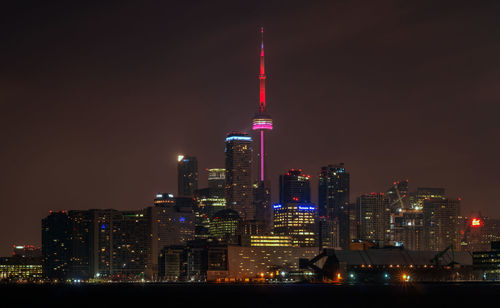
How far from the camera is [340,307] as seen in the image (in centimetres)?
19975

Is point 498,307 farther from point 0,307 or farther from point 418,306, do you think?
point 0,307

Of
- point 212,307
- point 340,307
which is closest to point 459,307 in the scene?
point 340,307

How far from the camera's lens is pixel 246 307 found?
19825 centimetres

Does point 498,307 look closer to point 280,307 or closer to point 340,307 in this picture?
point 340,307

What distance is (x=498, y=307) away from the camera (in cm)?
19375

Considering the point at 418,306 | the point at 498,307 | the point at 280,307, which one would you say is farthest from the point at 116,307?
the point at 498,307

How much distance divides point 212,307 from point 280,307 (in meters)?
15.8

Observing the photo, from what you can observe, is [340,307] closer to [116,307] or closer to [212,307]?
[212,307]

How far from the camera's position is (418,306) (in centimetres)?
19712

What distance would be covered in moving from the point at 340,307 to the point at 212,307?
3020cm

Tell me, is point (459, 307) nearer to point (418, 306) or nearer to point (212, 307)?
point (418, 306)

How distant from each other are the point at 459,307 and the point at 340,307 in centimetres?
2764

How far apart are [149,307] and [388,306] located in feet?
183

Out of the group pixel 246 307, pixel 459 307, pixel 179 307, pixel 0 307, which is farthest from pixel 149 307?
pixel 459 307
